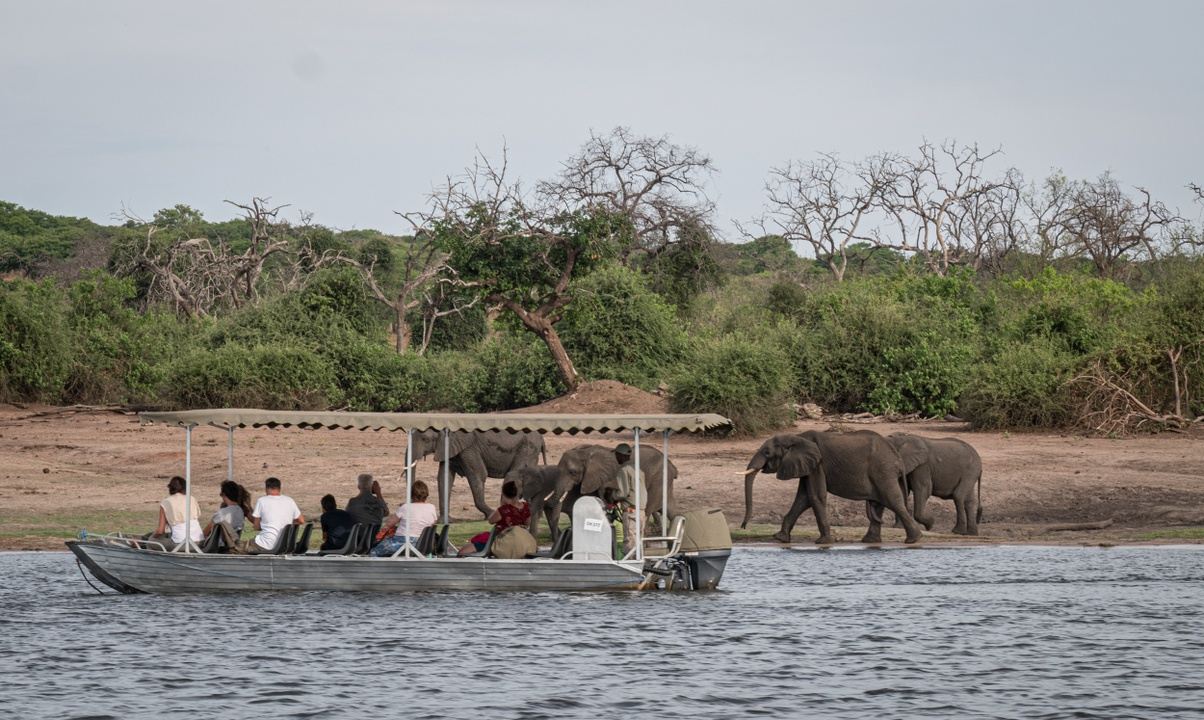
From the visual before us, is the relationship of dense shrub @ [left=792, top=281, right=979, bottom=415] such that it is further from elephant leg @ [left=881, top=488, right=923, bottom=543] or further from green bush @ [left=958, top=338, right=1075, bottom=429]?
elephant leg @ [left=881, top=488, right=923, bottom=543]

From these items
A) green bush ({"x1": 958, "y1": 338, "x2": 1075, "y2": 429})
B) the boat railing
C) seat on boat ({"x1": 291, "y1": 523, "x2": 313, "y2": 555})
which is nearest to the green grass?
green bush ({"x1": 958, "y1": 338, "x2": 1075, "y2": 429})

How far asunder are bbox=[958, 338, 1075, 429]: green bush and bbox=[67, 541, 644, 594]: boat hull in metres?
15.5

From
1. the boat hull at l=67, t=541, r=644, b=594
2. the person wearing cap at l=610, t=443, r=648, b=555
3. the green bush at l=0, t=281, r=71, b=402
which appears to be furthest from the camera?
the green bush at l=0, t=281, r=71, b=402

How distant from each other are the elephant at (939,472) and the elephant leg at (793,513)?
146 cm

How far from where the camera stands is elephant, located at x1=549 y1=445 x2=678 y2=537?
71.2 feet

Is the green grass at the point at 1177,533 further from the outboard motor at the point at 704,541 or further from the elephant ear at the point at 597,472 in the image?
the outboard motor at the point at 704,541

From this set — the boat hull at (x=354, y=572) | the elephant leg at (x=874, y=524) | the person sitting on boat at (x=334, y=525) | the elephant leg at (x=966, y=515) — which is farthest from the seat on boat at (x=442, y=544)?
the elephant leg at (x=966, y=515)

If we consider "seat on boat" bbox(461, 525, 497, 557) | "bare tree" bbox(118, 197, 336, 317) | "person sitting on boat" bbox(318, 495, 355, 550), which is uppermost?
"bare tree" bbox(118, 197, 336, 317)

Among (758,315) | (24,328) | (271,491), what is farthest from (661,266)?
(271,491)

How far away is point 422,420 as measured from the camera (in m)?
17.4

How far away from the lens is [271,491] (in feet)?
58.1

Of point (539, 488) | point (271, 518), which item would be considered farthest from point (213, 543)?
point (539, 488)

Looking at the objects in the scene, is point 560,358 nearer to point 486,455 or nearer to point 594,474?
point 486,455

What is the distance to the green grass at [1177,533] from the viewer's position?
73.5 ft
